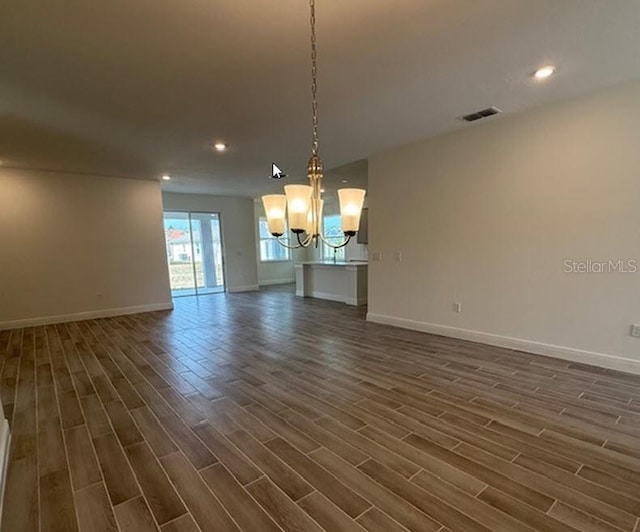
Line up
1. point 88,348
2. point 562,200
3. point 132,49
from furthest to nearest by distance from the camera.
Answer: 1. point 88,348
2. point 562,200
3. point 132,49

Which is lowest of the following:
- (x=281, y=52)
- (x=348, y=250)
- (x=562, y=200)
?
(x=348, y=250)

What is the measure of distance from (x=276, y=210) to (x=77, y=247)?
5.91 meters

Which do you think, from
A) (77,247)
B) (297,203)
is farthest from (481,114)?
(77,247)

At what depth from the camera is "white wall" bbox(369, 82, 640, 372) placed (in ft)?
10.5

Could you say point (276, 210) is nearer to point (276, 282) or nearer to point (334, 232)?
point (334, 232)

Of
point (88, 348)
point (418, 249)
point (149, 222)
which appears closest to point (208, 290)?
point (149, 222)

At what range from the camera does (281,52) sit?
7.82ft

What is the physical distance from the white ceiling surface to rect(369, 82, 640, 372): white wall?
1.22 ft

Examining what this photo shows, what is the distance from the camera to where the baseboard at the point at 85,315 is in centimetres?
566

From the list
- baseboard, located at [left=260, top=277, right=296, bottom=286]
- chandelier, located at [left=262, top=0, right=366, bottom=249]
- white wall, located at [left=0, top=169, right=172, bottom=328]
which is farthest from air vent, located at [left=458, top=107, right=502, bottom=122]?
baseboard, located at [left=260, top=277, right=296, bottom=286]

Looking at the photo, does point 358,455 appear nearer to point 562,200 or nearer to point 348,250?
point 562,200

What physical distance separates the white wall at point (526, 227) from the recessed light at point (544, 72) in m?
0.83

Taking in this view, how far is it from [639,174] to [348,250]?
25.4ft

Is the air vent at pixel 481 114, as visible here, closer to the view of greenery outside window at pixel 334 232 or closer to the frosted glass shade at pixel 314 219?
the frosted glass shade at pixel 314 219
